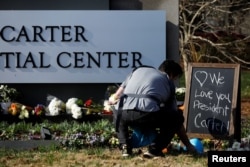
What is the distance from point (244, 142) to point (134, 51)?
274 centimetres

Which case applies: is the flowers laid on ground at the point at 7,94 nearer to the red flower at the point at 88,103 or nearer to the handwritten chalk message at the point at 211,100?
the red flower at the point at 88,103

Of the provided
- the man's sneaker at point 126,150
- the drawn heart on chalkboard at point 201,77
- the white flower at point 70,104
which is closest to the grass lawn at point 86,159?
the man's sneaker at point 126,150

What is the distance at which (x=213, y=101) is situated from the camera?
30.6 feet

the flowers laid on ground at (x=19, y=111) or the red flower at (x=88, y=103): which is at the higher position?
the red flower at (x=88, y=103)

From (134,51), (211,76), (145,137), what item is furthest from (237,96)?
(134,51)

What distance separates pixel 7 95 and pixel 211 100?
3.38 metres

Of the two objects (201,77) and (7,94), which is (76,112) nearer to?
(7,94)

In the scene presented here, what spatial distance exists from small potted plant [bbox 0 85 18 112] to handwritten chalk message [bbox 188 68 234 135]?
3003 millimetres

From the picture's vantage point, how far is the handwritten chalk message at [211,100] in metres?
9.26

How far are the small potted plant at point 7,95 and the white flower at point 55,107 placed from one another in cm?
66

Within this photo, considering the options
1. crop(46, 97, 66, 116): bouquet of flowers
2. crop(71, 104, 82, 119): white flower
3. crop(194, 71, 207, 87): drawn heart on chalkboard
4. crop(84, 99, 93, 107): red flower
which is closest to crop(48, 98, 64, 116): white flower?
crop(46, 97, 66, 116): bouquet of flowers

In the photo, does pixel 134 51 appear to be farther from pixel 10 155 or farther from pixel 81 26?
pixel 10 155

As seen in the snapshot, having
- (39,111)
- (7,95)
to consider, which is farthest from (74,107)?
(7,95)

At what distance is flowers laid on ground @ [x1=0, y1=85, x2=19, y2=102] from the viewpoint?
10.8 m
